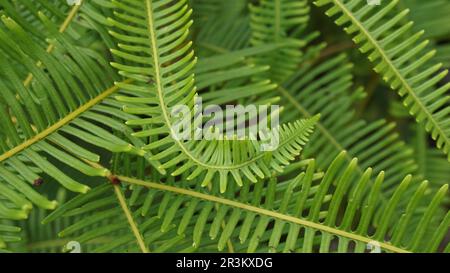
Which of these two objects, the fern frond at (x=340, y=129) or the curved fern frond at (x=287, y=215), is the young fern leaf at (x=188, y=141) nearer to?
the curved fern frond at (x=287, y=215)

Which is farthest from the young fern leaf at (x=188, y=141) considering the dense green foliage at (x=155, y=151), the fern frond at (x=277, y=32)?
the fern frond at (x=277, y=32)

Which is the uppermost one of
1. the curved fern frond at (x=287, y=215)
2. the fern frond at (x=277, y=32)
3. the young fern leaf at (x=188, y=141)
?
the fern frond at (x=277, y=32)

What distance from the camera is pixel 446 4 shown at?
34.3 inches

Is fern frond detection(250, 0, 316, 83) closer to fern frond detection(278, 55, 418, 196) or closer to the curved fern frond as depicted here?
fern frond detection(278, 55, 418, 196)

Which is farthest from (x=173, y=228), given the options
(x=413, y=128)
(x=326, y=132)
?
(x=413, y=128)

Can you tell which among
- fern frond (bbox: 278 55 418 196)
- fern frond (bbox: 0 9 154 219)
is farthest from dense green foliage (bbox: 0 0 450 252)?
fern frond (bbox: 278 55 418 196)

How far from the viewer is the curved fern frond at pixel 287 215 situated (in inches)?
20.6

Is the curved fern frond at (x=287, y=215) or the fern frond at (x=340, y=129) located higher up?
the fern frond at (x=340, y=129)

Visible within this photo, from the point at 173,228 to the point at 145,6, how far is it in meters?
0.23

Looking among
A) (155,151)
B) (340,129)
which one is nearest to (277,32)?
(340,129)

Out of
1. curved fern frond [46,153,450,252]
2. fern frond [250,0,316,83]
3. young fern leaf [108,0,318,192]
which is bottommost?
curved fern frond [46,153,450,252]

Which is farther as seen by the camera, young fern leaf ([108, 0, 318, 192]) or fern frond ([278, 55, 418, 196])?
fern frond ([278, 55, 418, 196])

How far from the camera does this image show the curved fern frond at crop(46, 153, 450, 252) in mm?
523

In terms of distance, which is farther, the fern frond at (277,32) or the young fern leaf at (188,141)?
the fern frond at (277,32)
